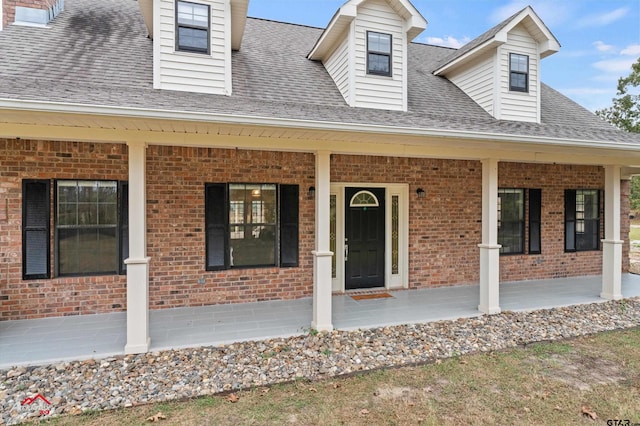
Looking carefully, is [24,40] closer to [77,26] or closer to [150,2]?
[77,26]

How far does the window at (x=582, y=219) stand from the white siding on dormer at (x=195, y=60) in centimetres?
791

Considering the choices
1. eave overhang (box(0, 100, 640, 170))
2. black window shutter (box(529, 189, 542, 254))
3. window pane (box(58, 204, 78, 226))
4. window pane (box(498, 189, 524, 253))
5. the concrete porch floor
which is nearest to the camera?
eave overhang (box(0, 100, 640, 170))

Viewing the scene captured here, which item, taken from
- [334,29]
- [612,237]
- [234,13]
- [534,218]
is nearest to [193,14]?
[234,13]

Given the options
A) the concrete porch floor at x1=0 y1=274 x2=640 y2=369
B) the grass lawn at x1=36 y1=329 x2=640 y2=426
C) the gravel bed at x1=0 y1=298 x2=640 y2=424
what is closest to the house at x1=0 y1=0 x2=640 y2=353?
the concrete porch floor at x1=0 y1=274 x2=640 y2=369

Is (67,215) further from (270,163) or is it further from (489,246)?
(489,246)

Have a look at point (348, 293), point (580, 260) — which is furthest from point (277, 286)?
point (580, 260)

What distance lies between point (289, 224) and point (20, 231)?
4009mm

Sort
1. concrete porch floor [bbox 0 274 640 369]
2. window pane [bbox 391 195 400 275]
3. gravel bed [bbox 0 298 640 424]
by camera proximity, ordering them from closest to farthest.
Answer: gravel bed [bbox 0 298 640 424]
concrete porch floor [bbox 0 274 640 369]
window pane [bbox 391 195 400 275]

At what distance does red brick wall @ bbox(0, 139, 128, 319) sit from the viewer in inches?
198

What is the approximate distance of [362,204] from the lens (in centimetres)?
688

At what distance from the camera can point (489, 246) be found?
5570mm

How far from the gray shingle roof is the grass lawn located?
2.98 m

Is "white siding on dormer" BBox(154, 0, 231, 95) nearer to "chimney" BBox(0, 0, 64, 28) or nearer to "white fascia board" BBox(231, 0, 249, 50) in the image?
"white fascia board" BBox(231, 0, 249, 50)

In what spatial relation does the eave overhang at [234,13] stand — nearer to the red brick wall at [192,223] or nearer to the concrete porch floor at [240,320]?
the red brick wall at [192,223]
